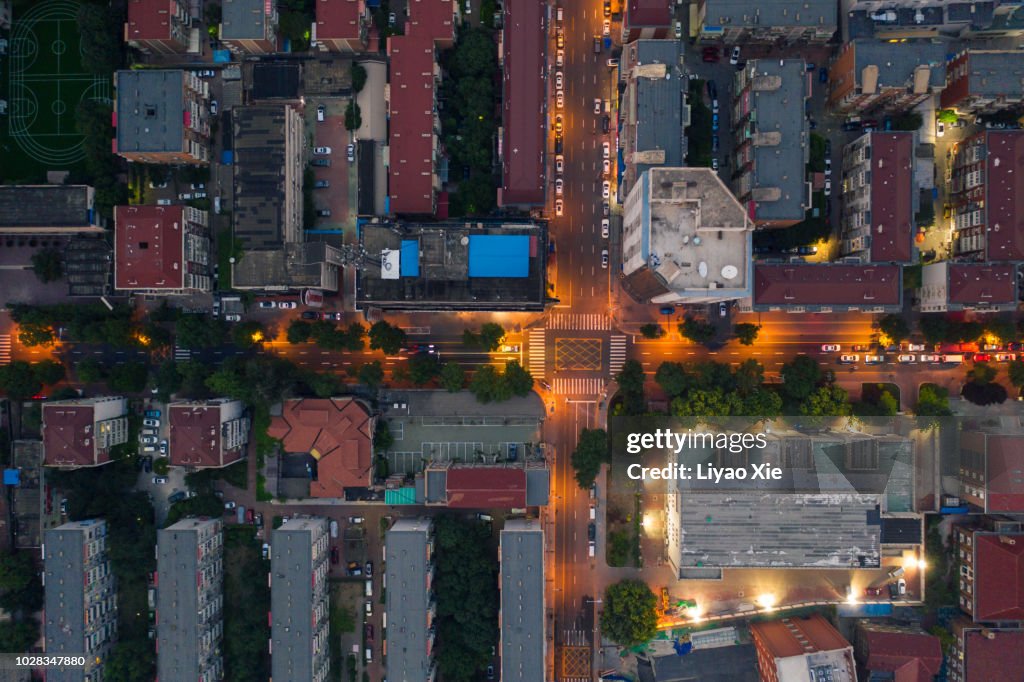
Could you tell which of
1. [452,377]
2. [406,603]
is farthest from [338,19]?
[406,603]

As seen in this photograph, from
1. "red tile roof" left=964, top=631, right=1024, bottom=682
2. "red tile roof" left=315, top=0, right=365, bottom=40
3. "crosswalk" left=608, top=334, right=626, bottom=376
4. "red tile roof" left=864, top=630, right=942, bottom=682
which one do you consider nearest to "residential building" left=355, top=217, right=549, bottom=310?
"crosswalk" left=608, top=334, right=626, bottom=376

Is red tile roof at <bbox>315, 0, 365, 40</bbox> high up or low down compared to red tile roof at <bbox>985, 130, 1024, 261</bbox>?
up

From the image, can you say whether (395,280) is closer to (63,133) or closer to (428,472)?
(428,472)

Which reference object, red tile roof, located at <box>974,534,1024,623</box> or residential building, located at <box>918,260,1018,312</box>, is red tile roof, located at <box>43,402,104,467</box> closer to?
residential building, located at <box>918,260,1018,312</box>

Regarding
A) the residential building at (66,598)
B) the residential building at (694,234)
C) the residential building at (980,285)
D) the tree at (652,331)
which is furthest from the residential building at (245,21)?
the residential building at (980,285)

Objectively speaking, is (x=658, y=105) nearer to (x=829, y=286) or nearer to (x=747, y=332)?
(x=829, y=286)

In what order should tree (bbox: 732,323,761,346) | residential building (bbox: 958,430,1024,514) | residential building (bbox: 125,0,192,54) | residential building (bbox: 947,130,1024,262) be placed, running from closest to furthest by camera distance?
residential building (bbox: 947,130,1024,262) < residential building (bbox: 958,430,1024,514) < residential building (bbox: 125,0,192,54) < tree (bbox: 732,323,761,346)

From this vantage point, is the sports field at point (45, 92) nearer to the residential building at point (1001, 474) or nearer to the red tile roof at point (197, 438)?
the red tile roof at point (197, 438)
